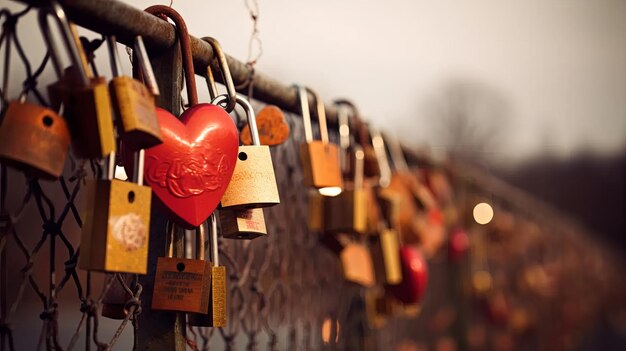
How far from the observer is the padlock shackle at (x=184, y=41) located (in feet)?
3.00

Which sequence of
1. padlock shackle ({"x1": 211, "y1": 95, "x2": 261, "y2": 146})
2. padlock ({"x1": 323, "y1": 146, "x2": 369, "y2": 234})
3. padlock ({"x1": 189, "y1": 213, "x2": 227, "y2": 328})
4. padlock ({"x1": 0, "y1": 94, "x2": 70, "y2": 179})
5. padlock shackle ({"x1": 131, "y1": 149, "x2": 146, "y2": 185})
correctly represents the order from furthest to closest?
padlock ({"x1": 323, "y1": 146, "x2": 369, "y2": 234}), padlock shackle ({"x1": 211, "y1": 95, "x2": 261, "y2": 146}), padlock ({"x1": 189, "y1": 213, "x2": 227, "y2": 328}), padlock shackle ({"x1": 131, "y1": 149, "x2": 146, "y2": 185}), padlock ({"x1": 0, "y1": 94, "x2": 70, "y2": 179})

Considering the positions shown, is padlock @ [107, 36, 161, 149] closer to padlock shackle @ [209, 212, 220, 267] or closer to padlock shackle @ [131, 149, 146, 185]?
padlock shackle @ [131, 149, 146, 185]

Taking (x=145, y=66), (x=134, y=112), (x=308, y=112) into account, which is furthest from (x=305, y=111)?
(x=134, y=112)

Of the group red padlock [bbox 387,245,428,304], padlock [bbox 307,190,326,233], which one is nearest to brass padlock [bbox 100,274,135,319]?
padlock [bbox 307,190,326,233]

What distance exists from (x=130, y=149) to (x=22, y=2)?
18cm

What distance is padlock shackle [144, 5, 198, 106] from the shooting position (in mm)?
916

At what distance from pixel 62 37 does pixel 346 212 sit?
35.8 inches

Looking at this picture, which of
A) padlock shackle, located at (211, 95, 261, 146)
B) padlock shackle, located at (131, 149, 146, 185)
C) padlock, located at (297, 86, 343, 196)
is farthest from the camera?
padlock, located at (297, 86, 343, 196)

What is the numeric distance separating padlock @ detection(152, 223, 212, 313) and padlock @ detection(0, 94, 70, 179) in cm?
23

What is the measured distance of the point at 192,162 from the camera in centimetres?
80

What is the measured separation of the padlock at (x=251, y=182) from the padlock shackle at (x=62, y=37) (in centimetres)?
27

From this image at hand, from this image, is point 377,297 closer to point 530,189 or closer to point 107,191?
point 107,191

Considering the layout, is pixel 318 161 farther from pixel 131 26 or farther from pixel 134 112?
pixel 134 112

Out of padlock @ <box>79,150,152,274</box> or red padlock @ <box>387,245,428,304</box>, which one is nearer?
padlock @ <box>79,150,152,274</box>
